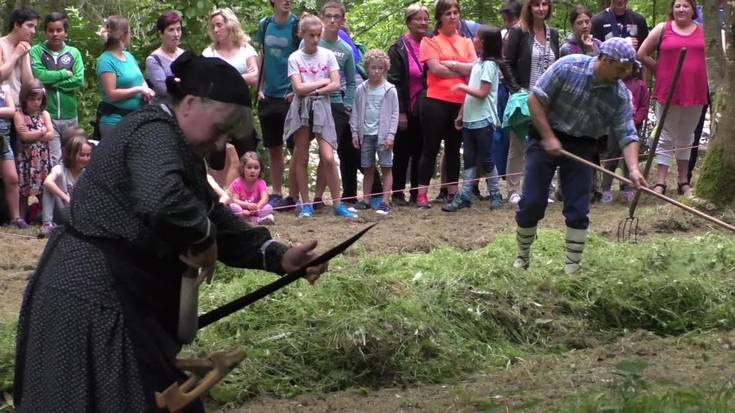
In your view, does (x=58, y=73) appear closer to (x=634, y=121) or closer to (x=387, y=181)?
(x=387, y=181)

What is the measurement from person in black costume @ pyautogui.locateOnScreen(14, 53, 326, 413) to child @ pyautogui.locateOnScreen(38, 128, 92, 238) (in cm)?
636

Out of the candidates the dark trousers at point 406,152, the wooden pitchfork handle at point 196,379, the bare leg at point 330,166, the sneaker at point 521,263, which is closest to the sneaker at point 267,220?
the bare leg at point 330,166

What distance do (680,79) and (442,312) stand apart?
6024mm

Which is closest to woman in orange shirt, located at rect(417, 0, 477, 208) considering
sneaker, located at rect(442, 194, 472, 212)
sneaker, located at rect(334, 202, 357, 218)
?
sneaker, located at rect(442, 194, 472, 212)

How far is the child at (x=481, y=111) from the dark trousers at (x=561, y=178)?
3366 mm

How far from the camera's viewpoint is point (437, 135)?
1242 centimetres

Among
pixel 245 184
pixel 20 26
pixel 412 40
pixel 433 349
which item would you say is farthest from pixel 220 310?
pixel 412 40

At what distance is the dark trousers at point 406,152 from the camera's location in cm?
1270

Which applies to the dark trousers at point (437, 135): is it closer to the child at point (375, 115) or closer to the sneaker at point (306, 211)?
the child at point (375, 115)

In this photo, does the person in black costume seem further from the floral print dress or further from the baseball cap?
the floral print dress

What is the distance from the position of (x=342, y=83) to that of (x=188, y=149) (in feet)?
25.8

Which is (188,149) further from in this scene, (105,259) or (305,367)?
(305,367)

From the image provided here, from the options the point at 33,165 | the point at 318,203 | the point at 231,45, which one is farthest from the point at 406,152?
the point at 33,165

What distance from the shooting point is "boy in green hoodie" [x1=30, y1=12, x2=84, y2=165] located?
11195 mm
